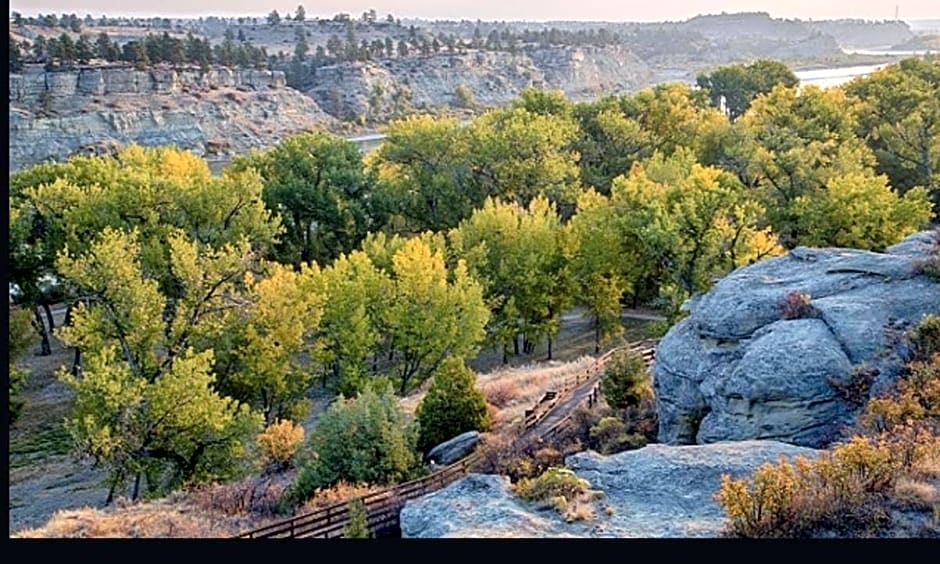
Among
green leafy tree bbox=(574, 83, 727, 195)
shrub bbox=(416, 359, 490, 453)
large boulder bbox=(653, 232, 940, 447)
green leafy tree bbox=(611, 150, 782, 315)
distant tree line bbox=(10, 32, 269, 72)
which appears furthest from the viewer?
distant tree line bbox=(10, 32, 269, 72)

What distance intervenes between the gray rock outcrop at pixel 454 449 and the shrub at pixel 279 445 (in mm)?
3699

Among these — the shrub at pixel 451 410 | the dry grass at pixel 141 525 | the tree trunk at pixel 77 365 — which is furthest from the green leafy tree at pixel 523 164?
the dry grass at pixel 141 525

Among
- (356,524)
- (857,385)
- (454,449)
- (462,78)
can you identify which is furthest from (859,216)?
(462,78)

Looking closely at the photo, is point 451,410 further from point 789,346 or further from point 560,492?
point 560,492

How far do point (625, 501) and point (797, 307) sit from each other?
844 centimetres

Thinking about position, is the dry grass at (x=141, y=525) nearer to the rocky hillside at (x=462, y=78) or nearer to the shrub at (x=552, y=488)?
the shrub at (x=552, y=488)

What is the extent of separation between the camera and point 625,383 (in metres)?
23.8

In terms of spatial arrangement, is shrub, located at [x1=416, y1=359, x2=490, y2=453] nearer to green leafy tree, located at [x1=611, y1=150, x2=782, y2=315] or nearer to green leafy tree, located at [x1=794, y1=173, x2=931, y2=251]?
green leafy tree, located at [x1=611, y1=150, x2=782, y2=315]

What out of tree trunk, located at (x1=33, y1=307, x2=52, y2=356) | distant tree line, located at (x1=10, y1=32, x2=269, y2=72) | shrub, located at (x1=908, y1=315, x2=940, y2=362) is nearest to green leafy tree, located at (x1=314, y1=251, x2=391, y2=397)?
tree trunk, located at (x1=33, y1=307, x2=52, y2=356)

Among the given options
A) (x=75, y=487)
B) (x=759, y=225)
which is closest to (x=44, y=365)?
(x=75, y=487)

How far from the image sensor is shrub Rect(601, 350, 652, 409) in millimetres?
23766

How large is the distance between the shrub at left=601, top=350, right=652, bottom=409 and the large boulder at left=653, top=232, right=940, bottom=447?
1972 mm

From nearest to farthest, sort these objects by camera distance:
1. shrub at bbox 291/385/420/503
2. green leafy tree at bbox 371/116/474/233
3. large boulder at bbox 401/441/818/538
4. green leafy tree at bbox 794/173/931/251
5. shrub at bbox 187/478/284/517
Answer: large boulder at bbox 401/441/818/538 < shrub at bbox 187/478/284/517 < shrub at bbox 291/385/420/503 < green leafy tree at bbox 794/173/931/251 < green leafy tree at bbox 371/116/474/233

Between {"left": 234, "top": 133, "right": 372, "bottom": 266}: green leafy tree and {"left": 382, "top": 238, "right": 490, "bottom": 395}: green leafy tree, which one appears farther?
{"left": 234, "top": 133, "right": 372, "bottom": 266}: green leafy tree
